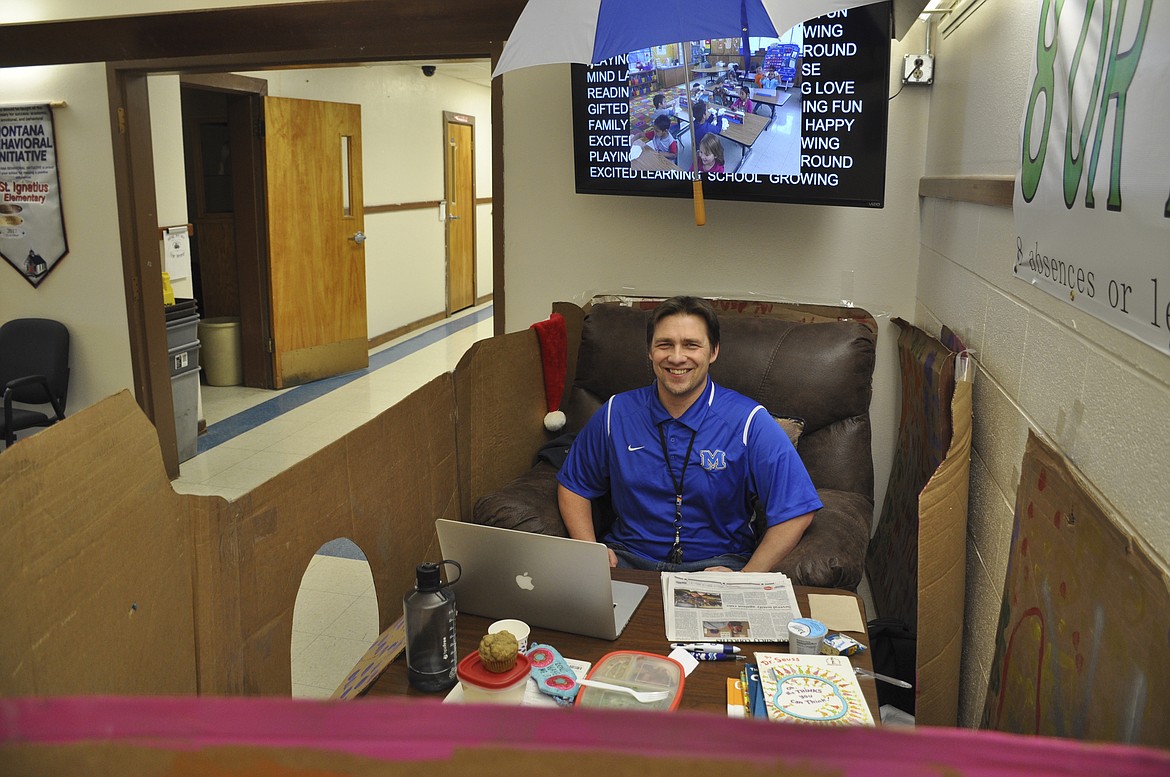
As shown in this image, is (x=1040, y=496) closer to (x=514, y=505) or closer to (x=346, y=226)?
(x=514, y=505)

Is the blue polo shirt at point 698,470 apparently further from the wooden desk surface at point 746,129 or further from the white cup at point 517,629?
the wooden desk surface at point 746,129

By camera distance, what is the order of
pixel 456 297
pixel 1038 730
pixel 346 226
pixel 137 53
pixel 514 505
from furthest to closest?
pixel 456 297
pixel 346 226
pixel 137 53
pixel 514 505
pixel 1038 730

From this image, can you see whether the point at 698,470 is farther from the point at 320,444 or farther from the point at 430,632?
the point at 320,444

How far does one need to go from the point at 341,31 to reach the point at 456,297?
6.01 metres


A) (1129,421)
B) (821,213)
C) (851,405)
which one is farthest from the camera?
(821,213)

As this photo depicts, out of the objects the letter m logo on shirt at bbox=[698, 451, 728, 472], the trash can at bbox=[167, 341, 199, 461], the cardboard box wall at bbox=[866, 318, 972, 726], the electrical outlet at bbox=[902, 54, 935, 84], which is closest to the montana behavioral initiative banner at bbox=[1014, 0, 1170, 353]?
the cardboard box wall at bbox=[866, 318, 972, 726]

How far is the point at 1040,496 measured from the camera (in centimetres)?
157

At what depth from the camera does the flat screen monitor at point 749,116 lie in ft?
9.66

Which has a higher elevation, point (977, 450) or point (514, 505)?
point (977, 450)

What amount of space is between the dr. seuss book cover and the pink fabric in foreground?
3.66 feet

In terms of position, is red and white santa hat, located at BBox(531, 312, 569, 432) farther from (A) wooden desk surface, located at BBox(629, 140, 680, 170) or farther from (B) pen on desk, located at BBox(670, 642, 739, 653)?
(B) pen on desk, located at BBox(670, 642, 739, 653)

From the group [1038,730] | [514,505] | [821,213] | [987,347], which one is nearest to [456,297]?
[821,213]

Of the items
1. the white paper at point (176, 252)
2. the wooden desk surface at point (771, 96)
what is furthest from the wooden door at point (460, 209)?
the wooden desk surface at point (771, 96)

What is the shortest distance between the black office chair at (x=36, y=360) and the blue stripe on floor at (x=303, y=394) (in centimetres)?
87
